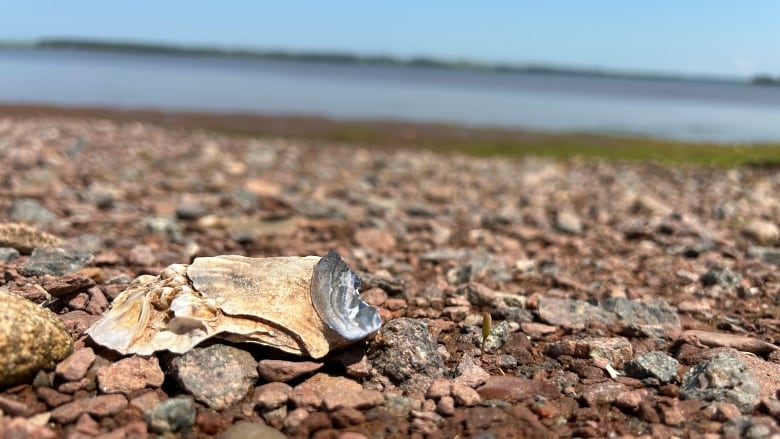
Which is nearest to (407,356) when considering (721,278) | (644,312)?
(644,312)

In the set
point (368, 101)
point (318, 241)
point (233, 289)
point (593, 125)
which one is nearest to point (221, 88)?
point (368, 101)

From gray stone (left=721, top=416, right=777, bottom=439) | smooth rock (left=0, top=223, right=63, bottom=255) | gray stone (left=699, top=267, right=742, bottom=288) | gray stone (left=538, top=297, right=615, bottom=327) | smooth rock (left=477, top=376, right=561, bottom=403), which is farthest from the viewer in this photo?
gray stone (left=699, top=267, right=742, bottom=288)

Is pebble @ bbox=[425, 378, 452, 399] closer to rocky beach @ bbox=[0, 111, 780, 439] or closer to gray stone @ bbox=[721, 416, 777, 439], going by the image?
rocky beach @ bbox=[0, 111, 780, 439]

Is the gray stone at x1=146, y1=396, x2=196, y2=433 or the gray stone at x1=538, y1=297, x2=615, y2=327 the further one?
the gray stone at x1=538, y1=297, x2=615, y2=327

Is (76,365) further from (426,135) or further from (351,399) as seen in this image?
(426,135)

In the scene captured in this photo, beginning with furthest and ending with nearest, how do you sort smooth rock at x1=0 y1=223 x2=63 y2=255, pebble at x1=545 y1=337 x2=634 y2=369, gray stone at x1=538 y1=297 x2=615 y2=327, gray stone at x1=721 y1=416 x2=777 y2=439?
smooth rock at x1=0 y1=223 x2=63 y2=255 → gray stone at x1=538 y1=297 x2=615 y2=327 → pebble at x1=545 y1=337 x2=634 y2=369 → gray stone at x1=721 y1=416 x2=777 y2=439

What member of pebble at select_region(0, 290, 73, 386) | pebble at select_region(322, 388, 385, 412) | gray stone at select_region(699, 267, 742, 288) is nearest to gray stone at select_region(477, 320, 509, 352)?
pebble at select_region(322, 388, 385, 412)

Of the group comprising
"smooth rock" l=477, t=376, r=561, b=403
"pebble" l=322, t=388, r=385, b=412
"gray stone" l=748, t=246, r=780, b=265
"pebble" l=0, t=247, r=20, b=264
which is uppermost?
"gray stone" l=748, t=246, r=780, b=265

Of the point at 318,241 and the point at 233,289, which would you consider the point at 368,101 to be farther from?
the point at 233,289
